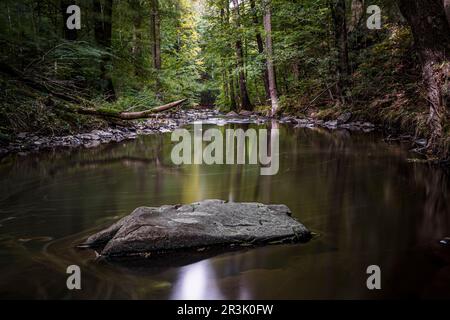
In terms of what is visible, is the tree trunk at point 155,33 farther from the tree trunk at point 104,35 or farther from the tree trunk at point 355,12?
the tree trunk at point 355,12

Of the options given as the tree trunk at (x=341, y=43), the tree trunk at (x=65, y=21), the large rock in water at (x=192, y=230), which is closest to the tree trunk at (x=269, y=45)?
the tree trunk at (x=341, y=43)

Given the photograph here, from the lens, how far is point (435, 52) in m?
5.32

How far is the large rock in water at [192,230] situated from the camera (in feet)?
7.84

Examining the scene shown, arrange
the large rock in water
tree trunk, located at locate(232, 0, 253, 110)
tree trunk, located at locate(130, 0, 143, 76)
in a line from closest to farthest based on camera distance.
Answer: the large rock in water
tree trunk, located at locate(130, 0, 143, 76)
tree trunk, located at locate(232, 0, 253, 110)

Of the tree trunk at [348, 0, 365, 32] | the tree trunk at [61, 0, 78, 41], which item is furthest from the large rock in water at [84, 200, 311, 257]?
the tree trunk at [348, 0, 365, 32]

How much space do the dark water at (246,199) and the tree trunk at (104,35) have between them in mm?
5774

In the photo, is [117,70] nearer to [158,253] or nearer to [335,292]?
[158,253]

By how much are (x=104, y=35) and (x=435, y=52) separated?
9451 mm

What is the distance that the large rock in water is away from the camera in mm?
2391

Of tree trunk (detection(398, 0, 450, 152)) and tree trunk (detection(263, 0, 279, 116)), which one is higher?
tree trunk (detection(263, 0, 279, 116))

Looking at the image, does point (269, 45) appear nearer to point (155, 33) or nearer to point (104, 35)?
point (155, 33)

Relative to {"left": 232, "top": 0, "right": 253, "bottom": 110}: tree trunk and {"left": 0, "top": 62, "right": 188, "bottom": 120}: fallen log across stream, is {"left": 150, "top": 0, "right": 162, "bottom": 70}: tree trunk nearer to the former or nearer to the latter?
{"left": 232, "top": 0, "right": 253, "bottom": 110}: tree trunk

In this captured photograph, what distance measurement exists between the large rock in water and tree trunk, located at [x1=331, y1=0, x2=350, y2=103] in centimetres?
1040

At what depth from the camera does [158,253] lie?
7.77ft
